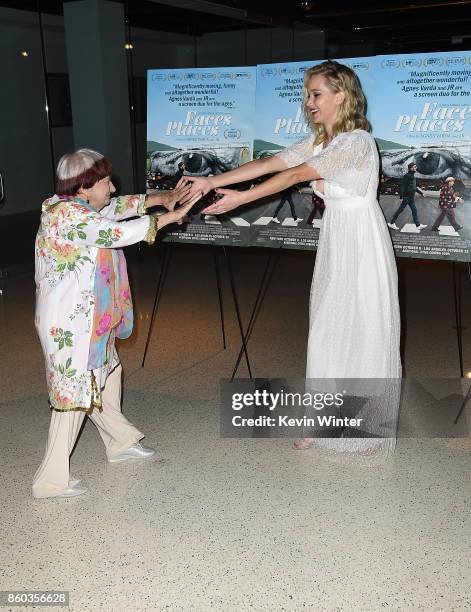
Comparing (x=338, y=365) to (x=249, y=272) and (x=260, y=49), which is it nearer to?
(x=249, y=272)

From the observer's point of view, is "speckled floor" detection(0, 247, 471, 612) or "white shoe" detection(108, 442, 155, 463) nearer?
"speckled floor" detection(0, 247, 471, 612)

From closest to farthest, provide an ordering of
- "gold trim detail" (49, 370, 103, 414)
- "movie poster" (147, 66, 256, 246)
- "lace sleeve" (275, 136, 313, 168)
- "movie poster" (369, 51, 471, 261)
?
"gold trim detail" (49, 370, 103, 414) → "lace sleeve" (275, 136, 313, 168) → "movie poster" (369, 51, 471, 261) → "movie poster" (147, 66, 256, 246)

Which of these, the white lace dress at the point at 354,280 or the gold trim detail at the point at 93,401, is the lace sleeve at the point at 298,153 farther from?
the gold trim detail at the point at 93,401

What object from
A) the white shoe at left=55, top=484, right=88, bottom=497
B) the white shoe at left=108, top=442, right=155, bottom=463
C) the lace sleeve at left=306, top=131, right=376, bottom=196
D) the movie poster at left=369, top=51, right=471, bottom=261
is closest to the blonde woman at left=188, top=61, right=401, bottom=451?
the lace sleeve at left=306, top=131, right=376, bottom=196

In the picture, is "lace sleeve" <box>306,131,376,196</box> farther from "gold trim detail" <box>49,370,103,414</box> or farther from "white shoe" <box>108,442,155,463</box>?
"white shoe" <box>108,442,155,463</box>

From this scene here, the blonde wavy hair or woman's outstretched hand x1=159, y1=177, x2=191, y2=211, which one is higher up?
the blonde wavy hair

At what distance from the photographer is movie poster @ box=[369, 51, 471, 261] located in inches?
126

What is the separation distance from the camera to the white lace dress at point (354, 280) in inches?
105

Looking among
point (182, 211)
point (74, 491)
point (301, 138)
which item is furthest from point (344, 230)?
point (74, 491)

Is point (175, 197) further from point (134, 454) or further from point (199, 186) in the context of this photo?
point (134, 454)

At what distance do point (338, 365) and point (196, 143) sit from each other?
168 cm

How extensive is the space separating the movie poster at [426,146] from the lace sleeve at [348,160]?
2.50ft

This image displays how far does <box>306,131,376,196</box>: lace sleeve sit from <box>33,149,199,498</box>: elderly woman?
552 millimetres

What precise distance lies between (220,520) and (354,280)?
3.63ft
